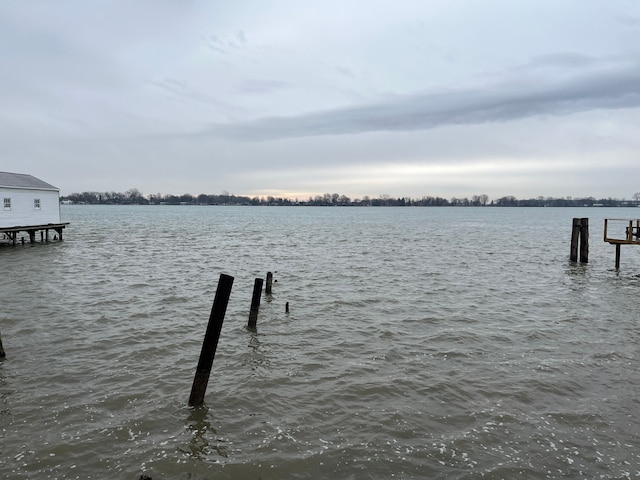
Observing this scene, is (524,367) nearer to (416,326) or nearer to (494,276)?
(416,326)

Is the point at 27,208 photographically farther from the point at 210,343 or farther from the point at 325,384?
the point at 325,384

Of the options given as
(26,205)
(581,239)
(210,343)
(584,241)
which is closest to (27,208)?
(26,205)

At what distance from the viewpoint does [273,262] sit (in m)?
32.8

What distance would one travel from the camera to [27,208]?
40.6 metres

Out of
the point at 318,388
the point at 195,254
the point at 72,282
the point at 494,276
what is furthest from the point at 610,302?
the point at 195,254

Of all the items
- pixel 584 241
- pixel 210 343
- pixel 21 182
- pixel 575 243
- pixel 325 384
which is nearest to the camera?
pixel 210 343

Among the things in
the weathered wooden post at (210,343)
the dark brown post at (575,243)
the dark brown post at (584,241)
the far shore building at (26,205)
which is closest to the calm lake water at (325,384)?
the weathered wooden post at (210,343)

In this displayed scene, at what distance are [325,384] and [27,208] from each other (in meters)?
40.4

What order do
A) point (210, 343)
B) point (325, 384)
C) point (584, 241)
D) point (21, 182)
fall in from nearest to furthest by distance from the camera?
point (210, 343) → point (325, 384) → point (584, 241) → point (21, 182)

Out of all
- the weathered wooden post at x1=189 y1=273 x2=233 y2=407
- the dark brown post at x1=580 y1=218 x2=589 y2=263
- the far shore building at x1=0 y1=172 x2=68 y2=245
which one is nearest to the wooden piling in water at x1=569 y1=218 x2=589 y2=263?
the dark brown post at x1=580 y1=218 x2=589 y2=263

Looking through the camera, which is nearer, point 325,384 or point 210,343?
point 210,343

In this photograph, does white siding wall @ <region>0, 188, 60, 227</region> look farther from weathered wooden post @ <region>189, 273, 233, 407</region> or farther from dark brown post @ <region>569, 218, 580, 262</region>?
dark brown post @ <region>569, 218, 580, 262</region>

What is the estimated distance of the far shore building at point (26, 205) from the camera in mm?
37688

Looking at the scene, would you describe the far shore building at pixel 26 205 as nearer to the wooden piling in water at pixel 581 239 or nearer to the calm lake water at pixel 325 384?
the calm lake water at pixel 325 384
